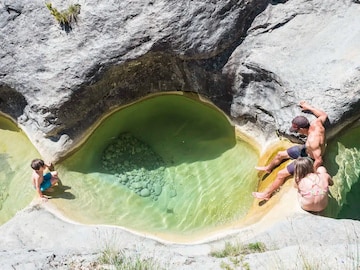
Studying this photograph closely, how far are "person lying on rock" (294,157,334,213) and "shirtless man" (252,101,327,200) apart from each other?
46 cm

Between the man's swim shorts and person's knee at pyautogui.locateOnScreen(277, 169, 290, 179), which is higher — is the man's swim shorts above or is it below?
above

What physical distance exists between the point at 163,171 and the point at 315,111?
3408 mm

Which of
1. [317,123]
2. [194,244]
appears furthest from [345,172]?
[194,244]

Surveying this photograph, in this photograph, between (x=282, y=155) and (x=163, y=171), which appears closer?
(x=282, y=155)

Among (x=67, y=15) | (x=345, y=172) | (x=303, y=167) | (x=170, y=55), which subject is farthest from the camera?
(x=170, y=55)

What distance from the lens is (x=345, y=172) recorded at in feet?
32.1

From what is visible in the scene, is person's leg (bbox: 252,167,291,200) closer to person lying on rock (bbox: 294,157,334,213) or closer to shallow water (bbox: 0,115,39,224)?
person lying on rock (bbox: 294,157,334,213)

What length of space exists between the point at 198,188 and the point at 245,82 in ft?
8.03

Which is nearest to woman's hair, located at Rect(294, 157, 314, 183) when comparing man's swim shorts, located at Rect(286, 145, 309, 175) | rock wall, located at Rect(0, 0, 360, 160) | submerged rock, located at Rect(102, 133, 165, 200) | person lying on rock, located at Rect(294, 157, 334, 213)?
person lying on rock, located at Rect(294, 157, 334, 213)

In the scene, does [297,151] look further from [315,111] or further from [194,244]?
[194,244]

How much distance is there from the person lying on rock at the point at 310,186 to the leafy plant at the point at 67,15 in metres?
5.35

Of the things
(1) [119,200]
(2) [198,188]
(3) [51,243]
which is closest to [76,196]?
(1) [119,200]

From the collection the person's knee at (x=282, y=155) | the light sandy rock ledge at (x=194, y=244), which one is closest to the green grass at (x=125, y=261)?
the light sandy rock ledge at (x=194, y=244)

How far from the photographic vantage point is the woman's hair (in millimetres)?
8758
